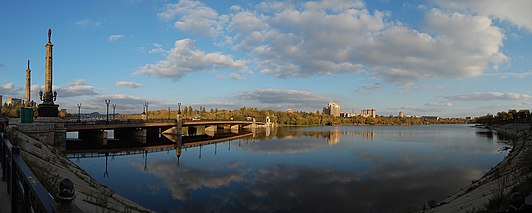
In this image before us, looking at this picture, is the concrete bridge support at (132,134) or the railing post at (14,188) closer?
the railing post at (14,188)

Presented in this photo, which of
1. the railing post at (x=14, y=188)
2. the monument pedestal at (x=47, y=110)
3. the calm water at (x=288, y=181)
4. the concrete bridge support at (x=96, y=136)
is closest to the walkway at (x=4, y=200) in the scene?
the railing post at (x=14, y=188)

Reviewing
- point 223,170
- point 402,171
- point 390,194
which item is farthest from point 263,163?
point 390,194

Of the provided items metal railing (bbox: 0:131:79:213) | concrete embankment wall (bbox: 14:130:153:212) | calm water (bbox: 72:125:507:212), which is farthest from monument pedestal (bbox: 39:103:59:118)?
metal railing (bbox: 0:131:79:213)

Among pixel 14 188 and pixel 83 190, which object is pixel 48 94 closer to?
pixel 83 190

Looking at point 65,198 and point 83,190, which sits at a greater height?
point 65,198

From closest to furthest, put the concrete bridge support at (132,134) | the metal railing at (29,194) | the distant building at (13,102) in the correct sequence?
1. the metal railing at (29,194)
2. the concrete bridge support at (132,134)
3. the distant building at (13,102)

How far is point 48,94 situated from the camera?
145 ft

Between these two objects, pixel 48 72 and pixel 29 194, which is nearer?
pixel 29 194

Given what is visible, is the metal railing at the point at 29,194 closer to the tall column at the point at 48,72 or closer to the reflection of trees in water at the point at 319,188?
the reflection of trees in water at the point at 319,188

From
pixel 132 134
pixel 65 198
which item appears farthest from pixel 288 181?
pixel 132 134

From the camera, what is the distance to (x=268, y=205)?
20.7 meters

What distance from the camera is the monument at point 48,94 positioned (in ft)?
143

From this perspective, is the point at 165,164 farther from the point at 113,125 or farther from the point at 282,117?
the point at 282,117

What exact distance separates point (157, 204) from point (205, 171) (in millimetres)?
13040
